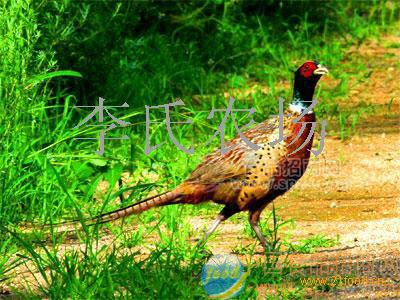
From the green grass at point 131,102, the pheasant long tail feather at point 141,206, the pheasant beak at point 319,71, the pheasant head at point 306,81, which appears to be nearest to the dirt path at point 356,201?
the green grass at point 131,102

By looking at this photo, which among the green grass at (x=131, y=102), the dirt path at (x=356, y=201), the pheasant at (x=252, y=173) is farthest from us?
the dirt path at (x=356, y=201)

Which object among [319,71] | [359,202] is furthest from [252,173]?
[359,202]

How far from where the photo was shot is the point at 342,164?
21.3 feet

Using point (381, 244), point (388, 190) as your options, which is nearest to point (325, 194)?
point (388, 190)

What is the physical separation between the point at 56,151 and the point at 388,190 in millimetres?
2337

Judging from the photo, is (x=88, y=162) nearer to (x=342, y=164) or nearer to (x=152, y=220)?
(x=152, y=220)

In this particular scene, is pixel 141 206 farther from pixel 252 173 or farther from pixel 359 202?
pixel 359 202

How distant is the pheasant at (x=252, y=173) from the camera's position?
14.5 ft

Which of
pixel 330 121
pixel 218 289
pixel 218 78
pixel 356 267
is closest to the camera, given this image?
pixel 218 289

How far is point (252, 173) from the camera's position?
4438 millimetres

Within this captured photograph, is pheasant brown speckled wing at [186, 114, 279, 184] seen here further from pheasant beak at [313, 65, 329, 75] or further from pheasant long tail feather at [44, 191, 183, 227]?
pheasant beak at [313, 65, 329, 75]

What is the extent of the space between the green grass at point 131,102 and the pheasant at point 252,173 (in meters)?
0.22

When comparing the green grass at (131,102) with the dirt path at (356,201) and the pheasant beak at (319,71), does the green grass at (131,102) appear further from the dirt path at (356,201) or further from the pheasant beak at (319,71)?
the pheasant beak at (319,71)

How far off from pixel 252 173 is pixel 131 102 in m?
2.98
